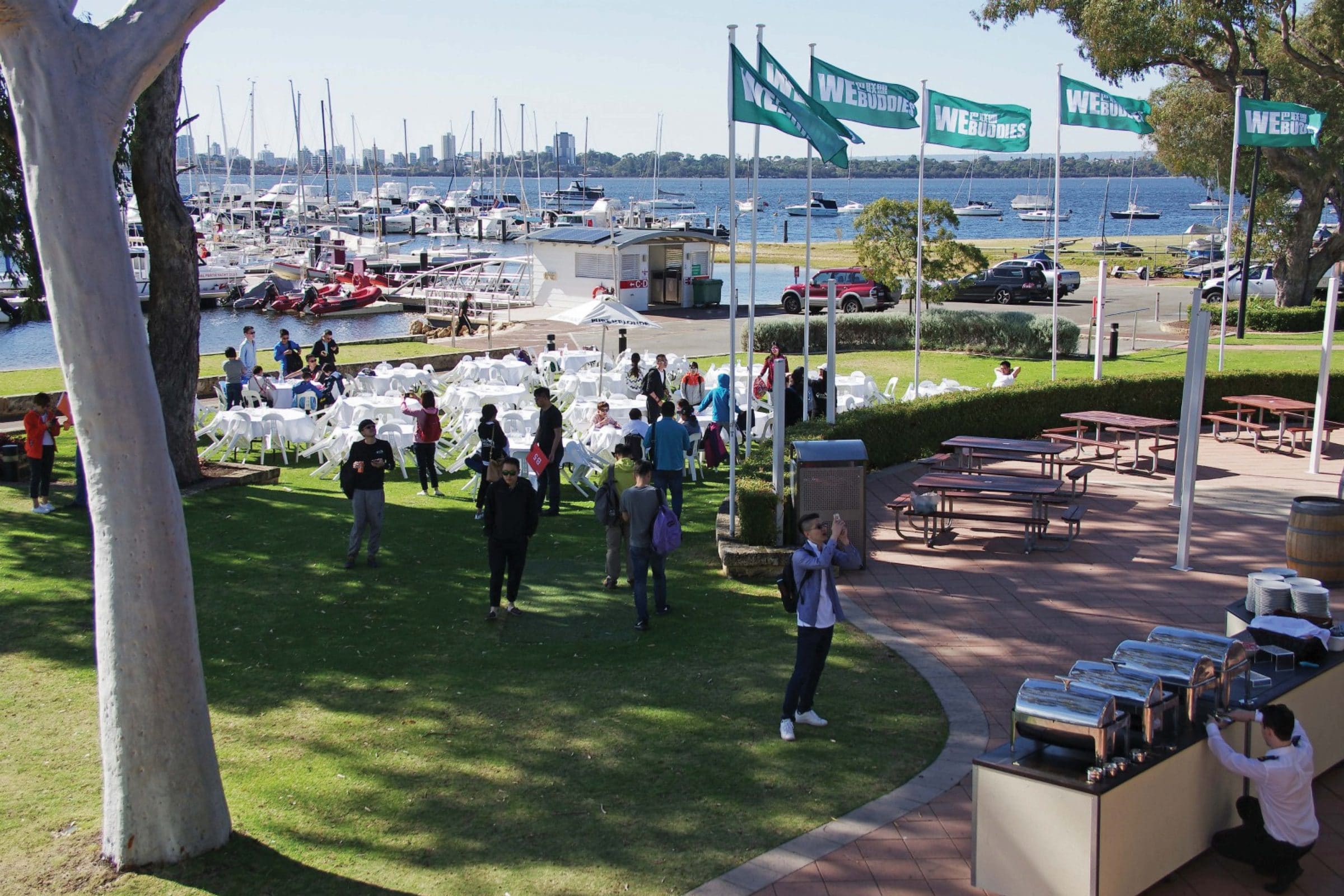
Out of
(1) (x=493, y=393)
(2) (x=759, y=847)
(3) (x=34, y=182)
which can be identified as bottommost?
(2) (x=759, y=847)

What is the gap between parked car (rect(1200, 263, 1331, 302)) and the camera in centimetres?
3803

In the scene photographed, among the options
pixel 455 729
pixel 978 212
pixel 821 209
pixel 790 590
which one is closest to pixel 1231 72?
pixel 790 590

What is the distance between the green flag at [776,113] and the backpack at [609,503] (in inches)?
157

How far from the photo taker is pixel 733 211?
38.9ft

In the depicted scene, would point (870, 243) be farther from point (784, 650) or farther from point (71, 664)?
point (71, 664)

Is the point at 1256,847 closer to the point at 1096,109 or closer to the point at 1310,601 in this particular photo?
the point at 1310,601

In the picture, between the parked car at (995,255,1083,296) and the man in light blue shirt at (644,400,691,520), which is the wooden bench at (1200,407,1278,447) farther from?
the parked car at (995,255,1083,296)

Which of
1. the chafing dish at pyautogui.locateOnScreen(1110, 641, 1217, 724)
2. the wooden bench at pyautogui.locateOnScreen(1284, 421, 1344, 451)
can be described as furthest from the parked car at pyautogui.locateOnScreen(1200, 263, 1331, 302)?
the chafing dish at pyautogui.locateOnScreen(1110, 641, 1217, 724)

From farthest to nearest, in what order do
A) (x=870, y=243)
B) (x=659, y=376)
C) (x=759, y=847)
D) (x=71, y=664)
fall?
(x=870, y=243)
(x=659, y=376)
(x=71, y=664)
(x=759, y=847)

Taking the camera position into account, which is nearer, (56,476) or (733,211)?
(733,211)

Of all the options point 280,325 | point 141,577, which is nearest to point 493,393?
point 141,577

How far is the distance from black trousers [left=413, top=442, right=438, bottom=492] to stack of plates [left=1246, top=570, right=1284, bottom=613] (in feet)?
32.0

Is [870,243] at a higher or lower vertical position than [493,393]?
higher

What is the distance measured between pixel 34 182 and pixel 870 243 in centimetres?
2804
